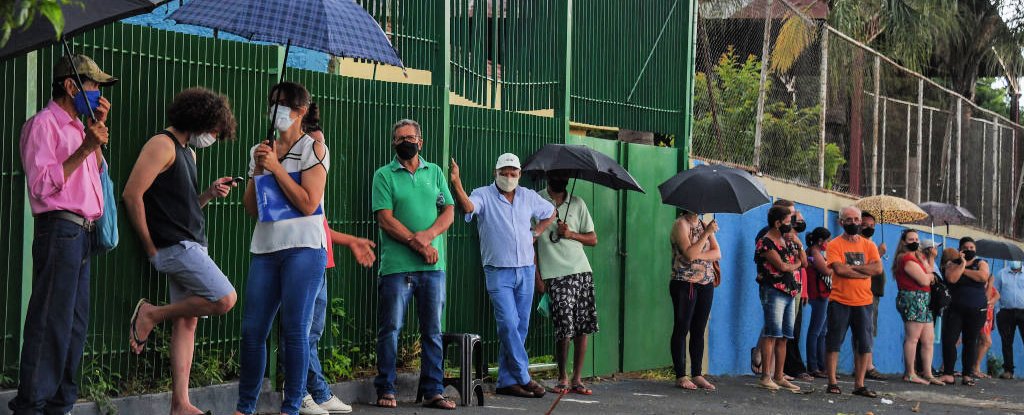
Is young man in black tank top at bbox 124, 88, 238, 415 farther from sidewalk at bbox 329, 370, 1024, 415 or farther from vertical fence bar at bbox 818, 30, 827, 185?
vertical fence bar at bbox 818, 30, 827, 185

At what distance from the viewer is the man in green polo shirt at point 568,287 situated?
443 inches

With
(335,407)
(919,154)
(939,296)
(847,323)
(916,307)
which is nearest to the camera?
(335,407)

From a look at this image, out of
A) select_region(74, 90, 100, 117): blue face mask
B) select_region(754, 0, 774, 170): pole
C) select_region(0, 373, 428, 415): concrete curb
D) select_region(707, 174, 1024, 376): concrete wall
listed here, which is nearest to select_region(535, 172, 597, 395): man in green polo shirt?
select_region(0, 373, 428, 415): concrete curb

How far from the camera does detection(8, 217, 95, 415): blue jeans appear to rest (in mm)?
6797

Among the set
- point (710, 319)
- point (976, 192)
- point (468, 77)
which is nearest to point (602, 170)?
point (468, 77)

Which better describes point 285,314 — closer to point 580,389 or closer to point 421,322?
point 421,322

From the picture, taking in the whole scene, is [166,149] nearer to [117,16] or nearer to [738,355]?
[117,16]

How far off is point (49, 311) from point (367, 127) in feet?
11.8

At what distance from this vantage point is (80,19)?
6469 mm

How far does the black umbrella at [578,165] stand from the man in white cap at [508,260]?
0.67 m

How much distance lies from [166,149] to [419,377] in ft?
10.4

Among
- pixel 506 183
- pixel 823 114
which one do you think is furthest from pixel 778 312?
pixel 823 114

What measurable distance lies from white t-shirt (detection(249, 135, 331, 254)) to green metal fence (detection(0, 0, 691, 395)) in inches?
37.6

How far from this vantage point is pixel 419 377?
1001 centimetres
